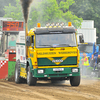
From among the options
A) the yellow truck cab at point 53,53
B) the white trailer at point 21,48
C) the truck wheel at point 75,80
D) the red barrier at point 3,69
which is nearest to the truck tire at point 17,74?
the white trailer at point 21,48

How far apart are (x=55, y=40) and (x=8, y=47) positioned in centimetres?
1195

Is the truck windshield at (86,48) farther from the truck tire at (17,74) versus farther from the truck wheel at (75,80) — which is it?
the truck wheel at (75,80)

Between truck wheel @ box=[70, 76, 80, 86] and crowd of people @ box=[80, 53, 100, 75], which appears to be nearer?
truck wheel @ box=[70, 76, 80, 86]

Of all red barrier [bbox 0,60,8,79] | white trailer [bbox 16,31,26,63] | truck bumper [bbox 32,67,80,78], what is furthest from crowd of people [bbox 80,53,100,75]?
truck bumper [bbox 32,67,80,78]

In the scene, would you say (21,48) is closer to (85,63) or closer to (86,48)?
(85,63)

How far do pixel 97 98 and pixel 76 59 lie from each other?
11.1 feet

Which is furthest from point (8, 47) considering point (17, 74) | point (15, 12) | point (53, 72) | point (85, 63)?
point (15, 12)

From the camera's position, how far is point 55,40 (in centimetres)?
1334

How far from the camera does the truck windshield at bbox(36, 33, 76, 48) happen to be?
13.2 m

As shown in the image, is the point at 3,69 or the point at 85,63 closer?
the point at 3,69

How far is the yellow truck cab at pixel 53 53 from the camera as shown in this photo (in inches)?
514

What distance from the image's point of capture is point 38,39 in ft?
43.6

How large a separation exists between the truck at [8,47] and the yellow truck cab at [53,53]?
3687mm

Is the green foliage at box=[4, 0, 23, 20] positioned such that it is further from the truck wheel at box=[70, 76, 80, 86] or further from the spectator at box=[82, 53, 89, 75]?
the truck wheel at box=[70, 76, 80, 86]
